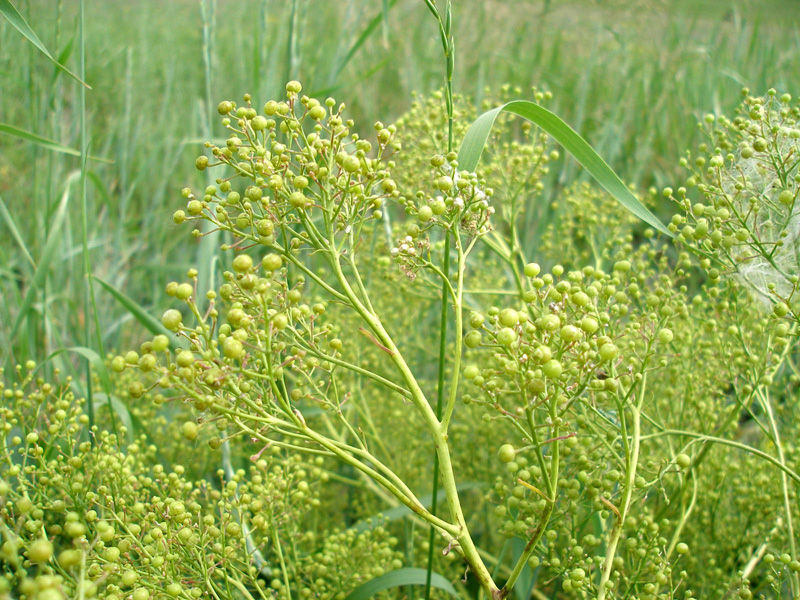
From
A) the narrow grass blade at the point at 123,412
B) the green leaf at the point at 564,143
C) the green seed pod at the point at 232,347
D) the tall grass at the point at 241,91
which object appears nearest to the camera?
the green seed pod at the point at 232,347

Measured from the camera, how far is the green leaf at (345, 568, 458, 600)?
Result: 127cm

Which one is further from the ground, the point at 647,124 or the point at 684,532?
the point at 647,124

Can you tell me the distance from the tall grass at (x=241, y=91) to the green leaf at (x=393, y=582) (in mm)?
1128

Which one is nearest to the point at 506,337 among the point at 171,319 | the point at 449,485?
the point at 449,485

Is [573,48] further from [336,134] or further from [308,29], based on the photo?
[336,134]

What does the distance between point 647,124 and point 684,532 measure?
278 centimetres

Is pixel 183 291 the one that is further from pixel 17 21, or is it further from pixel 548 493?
pixel 17 21

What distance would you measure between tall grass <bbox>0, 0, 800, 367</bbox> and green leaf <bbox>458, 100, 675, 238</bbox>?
2.59ft

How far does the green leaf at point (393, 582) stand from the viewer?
1268mm

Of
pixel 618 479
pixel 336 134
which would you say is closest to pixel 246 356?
pixel 336 134

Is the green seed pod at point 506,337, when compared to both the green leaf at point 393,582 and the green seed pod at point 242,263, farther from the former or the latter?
the green leaf at point 393,582

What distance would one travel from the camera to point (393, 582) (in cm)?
130

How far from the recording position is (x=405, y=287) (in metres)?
2.05

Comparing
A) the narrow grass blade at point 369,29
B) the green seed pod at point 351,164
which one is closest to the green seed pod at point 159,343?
the green seed pod at point 351,164
